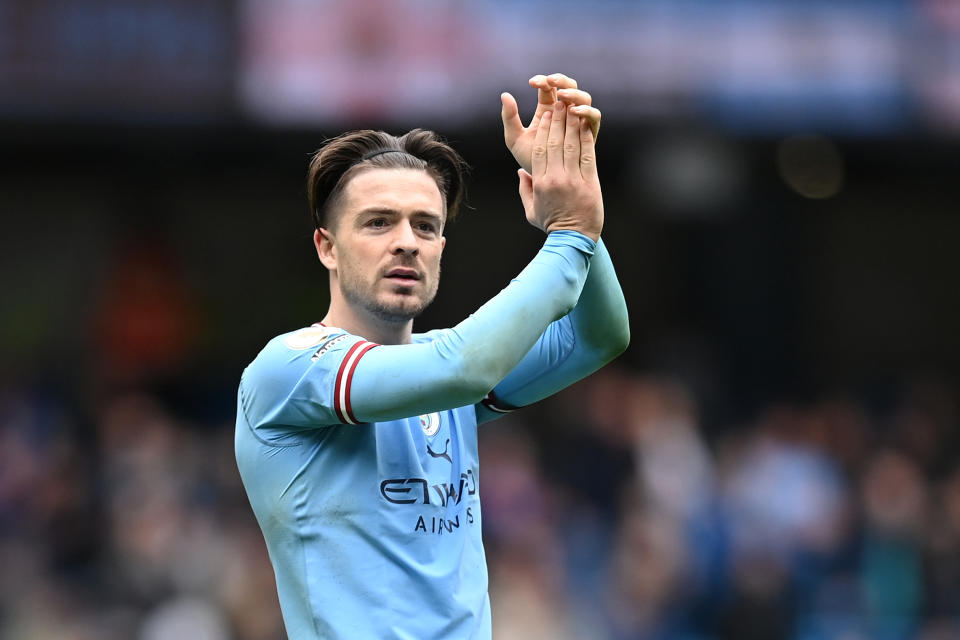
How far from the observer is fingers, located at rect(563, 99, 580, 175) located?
332 centimetres

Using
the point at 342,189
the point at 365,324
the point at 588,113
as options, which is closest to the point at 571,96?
the point at 588,113

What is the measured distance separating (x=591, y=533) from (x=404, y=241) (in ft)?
24.0

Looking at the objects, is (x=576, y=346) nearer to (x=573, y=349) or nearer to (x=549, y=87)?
(x=573, y=349)

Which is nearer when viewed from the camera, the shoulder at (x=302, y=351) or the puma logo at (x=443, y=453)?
the shoulder at (x=302, y=351)

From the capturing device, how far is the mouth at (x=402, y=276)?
11.2 feet

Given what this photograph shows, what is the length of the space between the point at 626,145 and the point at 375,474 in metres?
10.3

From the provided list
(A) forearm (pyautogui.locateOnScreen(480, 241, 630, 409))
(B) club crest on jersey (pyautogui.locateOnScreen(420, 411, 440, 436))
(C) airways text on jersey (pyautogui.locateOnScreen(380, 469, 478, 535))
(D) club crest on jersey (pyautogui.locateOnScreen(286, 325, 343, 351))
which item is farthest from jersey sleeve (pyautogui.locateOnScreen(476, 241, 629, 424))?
(D) club crest on jersey (pyautogui.locateOnScreen(286, 325, 343, 351))

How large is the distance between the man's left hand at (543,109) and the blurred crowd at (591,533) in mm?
5696

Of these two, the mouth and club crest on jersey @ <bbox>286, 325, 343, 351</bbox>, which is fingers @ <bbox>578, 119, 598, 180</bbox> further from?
club crest on jersey @ <bbox>286, 325, 343, 351</bbox>

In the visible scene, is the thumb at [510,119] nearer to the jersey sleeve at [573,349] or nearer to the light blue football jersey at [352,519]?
the jersey sleeve at [573,349]

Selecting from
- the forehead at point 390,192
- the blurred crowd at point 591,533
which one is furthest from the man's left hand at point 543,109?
the blurred crowd at point 591,533

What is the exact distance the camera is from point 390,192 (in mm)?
3471

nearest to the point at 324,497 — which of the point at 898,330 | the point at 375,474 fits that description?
the point at 375,474

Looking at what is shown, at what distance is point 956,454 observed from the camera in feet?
40.0
